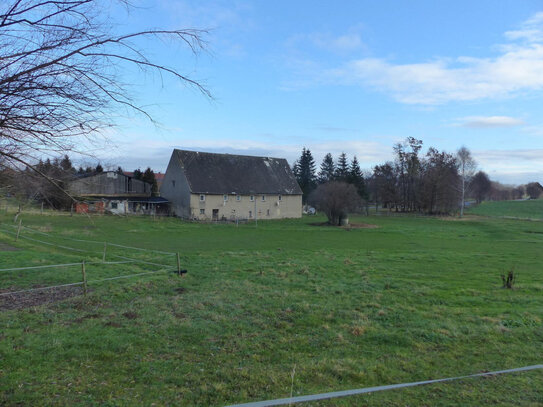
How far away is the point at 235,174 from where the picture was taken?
2053 inches

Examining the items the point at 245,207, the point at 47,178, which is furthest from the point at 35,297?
the point at 245,207

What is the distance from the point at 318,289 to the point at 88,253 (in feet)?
43.0

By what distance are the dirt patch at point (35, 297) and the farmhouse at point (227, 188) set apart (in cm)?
3582

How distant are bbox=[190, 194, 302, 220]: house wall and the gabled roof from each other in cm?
85

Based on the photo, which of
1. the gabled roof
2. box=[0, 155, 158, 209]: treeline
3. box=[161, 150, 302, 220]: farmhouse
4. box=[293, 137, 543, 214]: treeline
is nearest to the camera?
box=[0, 155, 158, 209]: treeline

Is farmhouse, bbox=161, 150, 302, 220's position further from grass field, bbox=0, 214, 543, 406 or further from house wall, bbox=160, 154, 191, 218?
grass field, bbox=0, 214, 543, 406

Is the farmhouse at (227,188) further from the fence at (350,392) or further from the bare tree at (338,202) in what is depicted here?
the fence at (350,392)

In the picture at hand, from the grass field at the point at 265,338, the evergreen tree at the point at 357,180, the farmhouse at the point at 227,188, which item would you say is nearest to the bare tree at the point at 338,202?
the farmhouse at the point at 227,188

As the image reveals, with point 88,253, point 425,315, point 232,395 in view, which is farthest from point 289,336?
point 88,253

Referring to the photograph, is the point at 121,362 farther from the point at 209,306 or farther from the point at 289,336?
the point at 209,306

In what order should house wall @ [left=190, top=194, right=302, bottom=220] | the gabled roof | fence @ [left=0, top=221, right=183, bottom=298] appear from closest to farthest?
fence @ [left=0, top=221, right=183, bottom=298], house wall @ [left=190, top=194, right=302, bottom=220], the gabled roof

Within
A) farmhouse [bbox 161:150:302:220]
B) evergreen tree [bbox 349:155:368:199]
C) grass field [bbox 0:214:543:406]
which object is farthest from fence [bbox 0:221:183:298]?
evergreen tree [bbox 349:155:368:199]

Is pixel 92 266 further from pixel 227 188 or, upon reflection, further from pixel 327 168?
pixel 327 168

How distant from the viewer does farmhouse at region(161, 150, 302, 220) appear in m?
47.0
